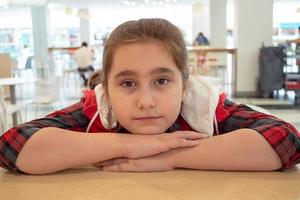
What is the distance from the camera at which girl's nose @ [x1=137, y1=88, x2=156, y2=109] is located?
0.75m

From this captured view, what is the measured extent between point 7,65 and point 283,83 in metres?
4.67

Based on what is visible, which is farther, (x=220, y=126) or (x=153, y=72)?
(x=220, y=126)

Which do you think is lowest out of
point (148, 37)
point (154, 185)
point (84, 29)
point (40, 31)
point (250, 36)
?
point (154, 185)

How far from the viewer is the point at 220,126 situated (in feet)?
3.43

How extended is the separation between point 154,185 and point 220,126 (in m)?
0.43

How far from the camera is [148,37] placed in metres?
0.80

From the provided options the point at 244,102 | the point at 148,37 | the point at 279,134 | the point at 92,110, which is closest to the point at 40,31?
the point at 244,102

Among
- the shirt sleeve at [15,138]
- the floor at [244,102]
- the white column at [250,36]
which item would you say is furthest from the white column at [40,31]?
the shirt sleeve at [15,138]

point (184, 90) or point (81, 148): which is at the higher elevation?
point (184, 90)

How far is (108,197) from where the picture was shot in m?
0.61

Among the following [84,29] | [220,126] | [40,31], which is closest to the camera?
[220,126]

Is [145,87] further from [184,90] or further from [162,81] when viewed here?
[184,90]

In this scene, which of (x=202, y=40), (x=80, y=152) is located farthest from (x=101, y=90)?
(x=202, y=40)

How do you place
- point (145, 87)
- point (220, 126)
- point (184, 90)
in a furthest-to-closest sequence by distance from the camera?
point (220, 126) → point (184, 90) → point (145, 87)
